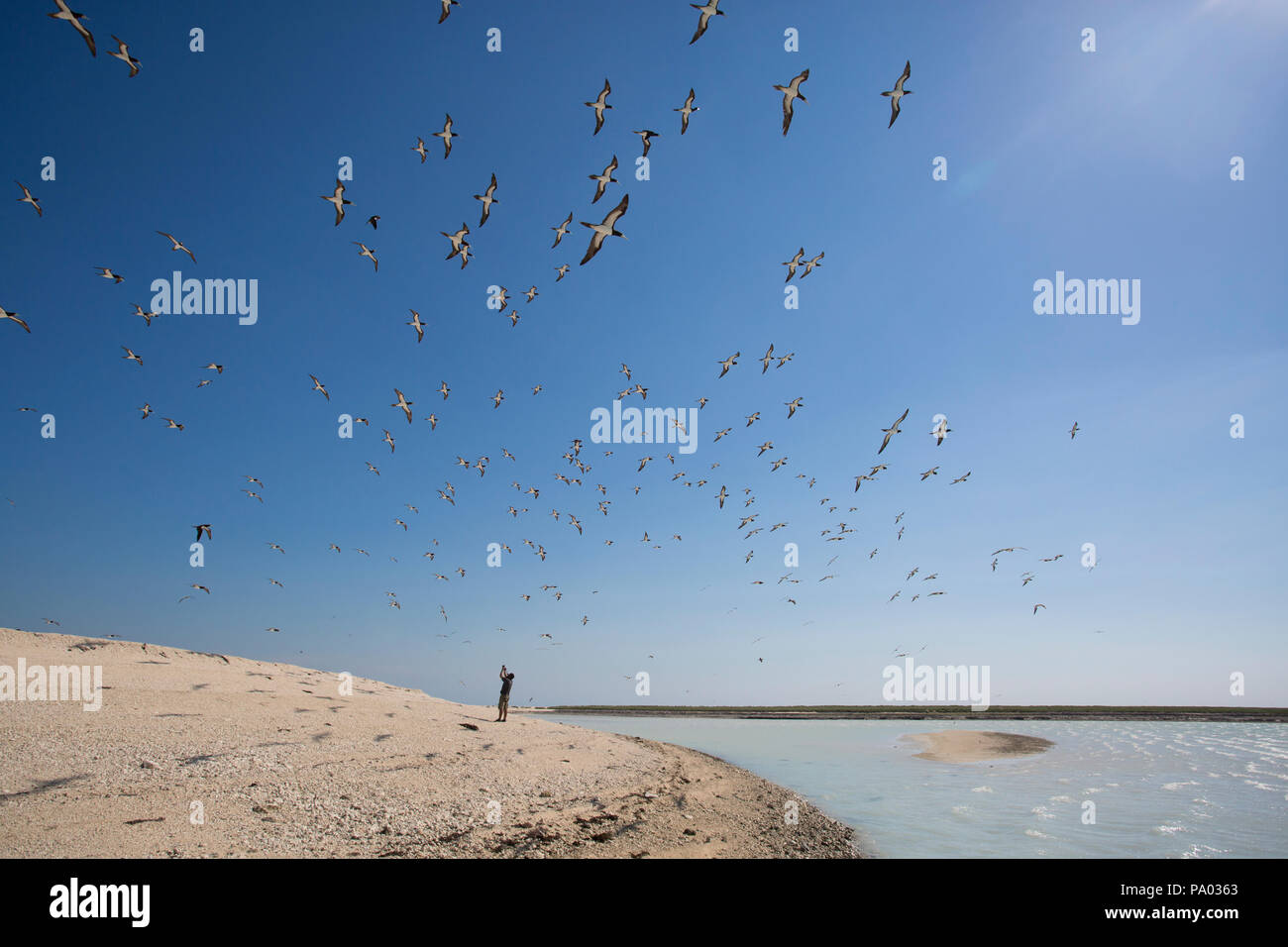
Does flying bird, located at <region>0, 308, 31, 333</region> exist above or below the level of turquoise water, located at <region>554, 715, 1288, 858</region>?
above

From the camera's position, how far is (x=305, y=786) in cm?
1441

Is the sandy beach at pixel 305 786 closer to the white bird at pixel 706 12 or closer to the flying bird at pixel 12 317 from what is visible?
the flying bird at pixel 12 317

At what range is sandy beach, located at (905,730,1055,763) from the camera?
37.4 m

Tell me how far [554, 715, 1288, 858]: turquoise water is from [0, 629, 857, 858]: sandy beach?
335 cm

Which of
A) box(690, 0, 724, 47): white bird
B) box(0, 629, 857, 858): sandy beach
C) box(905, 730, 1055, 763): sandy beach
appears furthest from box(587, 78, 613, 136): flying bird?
box(905, 730, 1055, 763): sandy beach

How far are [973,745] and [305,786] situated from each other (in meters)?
47.3

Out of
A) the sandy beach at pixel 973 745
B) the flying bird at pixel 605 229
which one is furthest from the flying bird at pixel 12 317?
the sandy beach at pixel 973 745

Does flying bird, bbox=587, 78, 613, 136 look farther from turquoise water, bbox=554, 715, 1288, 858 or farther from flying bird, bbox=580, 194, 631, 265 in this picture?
turquoise water, bbox=554, 715, 1288, 858

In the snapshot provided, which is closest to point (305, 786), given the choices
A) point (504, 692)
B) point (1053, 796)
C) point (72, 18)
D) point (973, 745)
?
point (504, 692)

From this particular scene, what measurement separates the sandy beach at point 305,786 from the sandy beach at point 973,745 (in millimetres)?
21940

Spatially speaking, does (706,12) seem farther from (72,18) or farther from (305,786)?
(305,786)

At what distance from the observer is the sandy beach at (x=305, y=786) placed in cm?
1114
